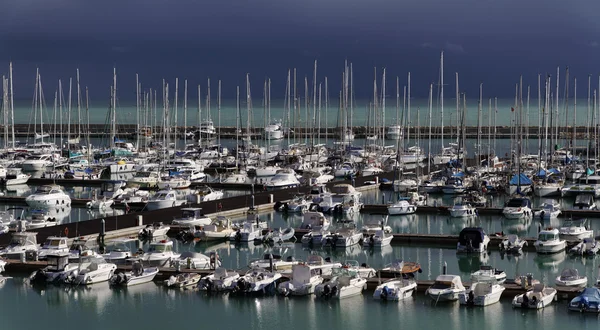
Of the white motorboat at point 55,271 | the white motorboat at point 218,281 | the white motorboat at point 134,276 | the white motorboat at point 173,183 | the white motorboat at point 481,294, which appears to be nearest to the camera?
the white motorboat at point 481,294

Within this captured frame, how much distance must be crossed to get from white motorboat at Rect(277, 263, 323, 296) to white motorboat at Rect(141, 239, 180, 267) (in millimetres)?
5637

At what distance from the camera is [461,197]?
56906 millimetres

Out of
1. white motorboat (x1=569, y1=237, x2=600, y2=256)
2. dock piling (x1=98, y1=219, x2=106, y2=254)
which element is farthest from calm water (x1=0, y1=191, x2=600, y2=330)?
dock piling (x1=98, y1=219, x2=106, y2=254)

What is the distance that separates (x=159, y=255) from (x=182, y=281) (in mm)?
3450

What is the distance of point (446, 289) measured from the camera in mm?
31156

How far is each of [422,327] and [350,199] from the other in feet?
76.0

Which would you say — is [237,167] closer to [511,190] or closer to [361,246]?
[511,190]

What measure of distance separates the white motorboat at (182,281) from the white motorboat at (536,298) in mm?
10291

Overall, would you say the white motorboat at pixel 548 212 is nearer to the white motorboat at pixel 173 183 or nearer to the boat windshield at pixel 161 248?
the boat windshield at pixel 161 248

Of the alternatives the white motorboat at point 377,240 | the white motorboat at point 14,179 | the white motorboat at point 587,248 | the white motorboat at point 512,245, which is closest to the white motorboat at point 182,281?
the white motorboat at point 377,240

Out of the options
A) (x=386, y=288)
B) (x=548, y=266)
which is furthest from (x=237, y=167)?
(x=386, y=288)

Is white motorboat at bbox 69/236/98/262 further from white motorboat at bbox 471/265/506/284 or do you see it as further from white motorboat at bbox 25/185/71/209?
Answer: white motorboat at bbox 25/185/71/209

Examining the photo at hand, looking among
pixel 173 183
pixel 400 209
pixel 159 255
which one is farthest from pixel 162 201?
pixel 159 255

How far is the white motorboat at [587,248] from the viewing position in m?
39.0
